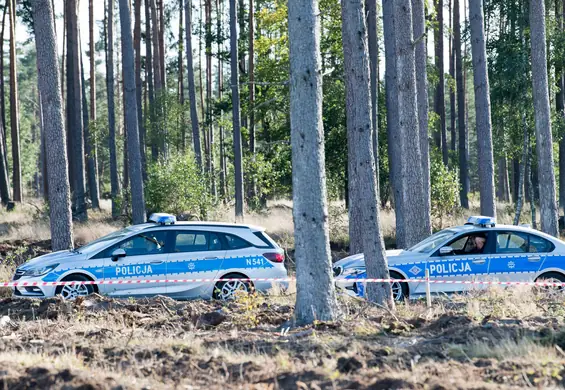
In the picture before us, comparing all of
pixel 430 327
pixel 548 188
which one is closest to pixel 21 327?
pixel 430 327

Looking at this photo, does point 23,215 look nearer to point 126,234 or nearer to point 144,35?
point 144,35

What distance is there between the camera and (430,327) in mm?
9656

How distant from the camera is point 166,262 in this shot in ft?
46.4

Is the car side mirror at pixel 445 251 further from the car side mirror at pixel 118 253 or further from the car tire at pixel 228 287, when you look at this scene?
the car side mirror at pixel 118 253

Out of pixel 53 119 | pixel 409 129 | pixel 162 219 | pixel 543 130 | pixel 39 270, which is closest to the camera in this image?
pixel 39 270

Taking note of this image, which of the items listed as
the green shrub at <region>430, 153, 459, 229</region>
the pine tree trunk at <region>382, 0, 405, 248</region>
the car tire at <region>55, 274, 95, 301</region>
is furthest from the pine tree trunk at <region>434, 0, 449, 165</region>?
the car tire at <region>55, 274, 95, 301</region>

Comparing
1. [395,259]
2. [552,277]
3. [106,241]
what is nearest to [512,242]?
[552,277]

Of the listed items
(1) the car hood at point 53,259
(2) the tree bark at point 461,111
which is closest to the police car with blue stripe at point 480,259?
(1) the car hood at point 53,259

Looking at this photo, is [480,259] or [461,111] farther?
[461,111]

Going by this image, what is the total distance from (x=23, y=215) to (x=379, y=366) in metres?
28.9

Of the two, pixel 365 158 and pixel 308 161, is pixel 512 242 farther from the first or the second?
pixel 308 161

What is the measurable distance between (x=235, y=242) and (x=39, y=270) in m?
3.43

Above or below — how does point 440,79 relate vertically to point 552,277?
above

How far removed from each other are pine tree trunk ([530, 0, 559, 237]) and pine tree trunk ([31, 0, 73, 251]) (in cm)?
1222
